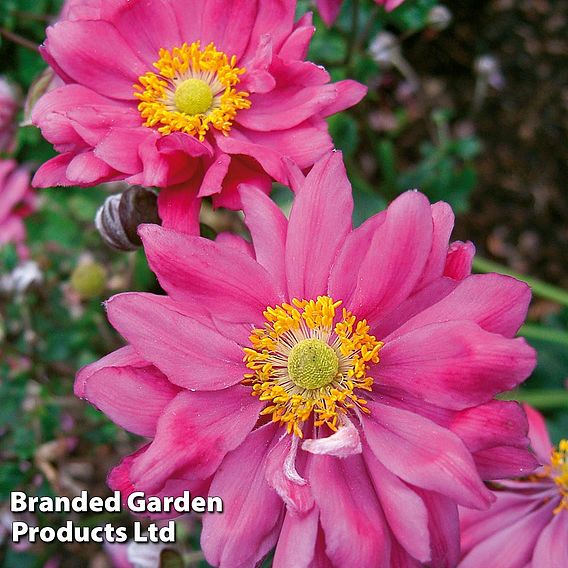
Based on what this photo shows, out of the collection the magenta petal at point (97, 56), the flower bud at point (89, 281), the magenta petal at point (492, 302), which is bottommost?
the flower bud at point (89, 281)

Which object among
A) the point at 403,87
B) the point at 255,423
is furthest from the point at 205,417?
the point at 403,87

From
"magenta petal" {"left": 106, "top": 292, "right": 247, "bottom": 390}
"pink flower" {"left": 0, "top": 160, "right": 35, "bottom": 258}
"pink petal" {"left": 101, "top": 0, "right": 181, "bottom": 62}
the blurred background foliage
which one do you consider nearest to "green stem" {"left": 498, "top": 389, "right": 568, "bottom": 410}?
the blurred background foliage

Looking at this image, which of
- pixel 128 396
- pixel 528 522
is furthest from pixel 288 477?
pixel 528 522

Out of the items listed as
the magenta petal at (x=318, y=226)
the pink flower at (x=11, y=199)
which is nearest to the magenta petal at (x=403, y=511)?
the magenta petal at (x=318, y=226)

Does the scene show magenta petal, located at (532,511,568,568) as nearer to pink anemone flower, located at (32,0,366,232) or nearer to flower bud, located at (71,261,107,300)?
pink anemone flower, located at (32,0,366,232)

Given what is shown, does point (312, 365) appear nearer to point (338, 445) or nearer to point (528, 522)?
point (338, 445)

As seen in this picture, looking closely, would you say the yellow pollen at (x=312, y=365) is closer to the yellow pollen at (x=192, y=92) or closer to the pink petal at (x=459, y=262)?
the pink petal at (x=459, y=262)
